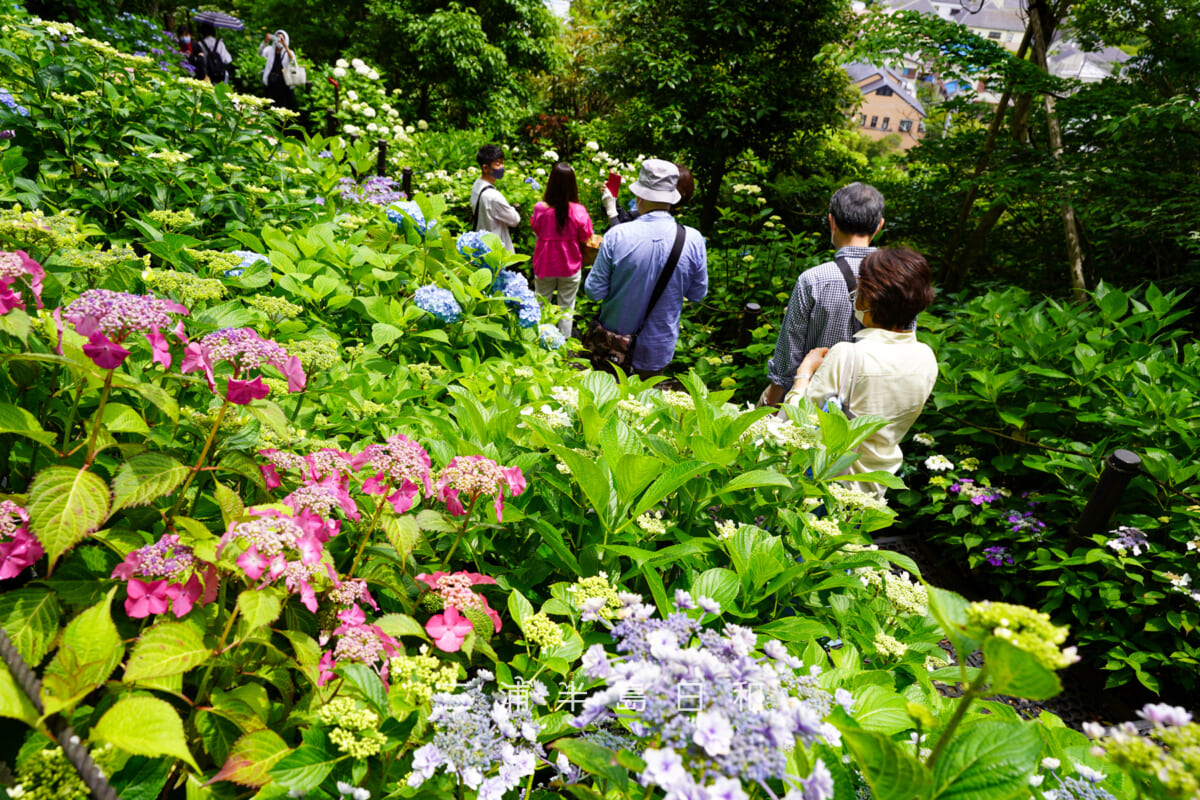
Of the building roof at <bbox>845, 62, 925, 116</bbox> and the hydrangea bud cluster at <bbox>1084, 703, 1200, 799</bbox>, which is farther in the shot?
the building roof at <bbox>845, 62, 925, 116</bbox>

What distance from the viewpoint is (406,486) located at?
1.11 meters

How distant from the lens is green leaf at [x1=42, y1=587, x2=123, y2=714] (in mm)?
729

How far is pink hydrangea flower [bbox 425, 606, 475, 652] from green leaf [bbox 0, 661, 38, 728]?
0.46 m

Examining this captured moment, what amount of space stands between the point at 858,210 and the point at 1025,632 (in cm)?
276

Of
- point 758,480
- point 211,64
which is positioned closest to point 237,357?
point 758,480

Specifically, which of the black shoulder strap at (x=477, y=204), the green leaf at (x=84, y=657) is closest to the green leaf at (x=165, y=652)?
the green leaf at (x=84, y=657)

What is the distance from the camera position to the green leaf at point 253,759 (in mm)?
813

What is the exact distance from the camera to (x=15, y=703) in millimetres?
647

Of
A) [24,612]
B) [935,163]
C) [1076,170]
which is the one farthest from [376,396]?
[935,163]

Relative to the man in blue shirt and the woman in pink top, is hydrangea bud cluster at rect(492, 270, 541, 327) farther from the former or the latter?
the woman in pink top

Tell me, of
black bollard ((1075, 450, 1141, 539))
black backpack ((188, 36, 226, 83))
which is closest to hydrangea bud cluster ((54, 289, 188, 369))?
black bollard ((1075, 450, 1141, 539))

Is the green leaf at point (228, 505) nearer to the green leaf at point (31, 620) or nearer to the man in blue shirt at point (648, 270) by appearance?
the green leaf at point (31, 620)

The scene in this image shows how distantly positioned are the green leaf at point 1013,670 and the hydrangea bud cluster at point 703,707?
0.57 ft

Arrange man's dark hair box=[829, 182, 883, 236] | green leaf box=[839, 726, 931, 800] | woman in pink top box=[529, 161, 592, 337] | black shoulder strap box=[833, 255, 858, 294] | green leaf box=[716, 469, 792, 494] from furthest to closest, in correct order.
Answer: woman in pink top box=[529, 161, 592, 337] → man's dark hair box=[829, 182, 883, 236] → black shoulder strap box=[833, 255, 858, 294] → green leaf box=[716, 469, 792, 494] → green leaf box=[839, 726, 931, 800]
